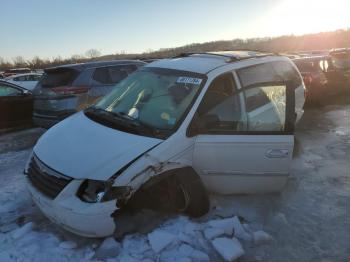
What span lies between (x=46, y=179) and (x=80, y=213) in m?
0.64

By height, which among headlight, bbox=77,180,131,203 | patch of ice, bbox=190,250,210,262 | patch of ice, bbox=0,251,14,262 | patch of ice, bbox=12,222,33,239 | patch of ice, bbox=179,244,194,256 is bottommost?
patch of ice, bbox=190,250,210,262

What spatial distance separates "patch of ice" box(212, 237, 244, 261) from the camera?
12.7 feet

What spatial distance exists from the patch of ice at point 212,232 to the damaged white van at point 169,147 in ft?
1.25

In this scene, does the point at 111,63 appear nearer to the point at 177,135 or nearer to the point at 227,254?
the point at 177,135

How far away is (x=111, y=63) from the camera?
9.66 m

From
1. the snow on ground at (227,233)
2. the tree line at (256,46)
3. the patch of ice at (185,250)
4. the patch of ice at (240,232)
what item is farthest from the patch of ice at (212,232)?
the tree line at (256,46)

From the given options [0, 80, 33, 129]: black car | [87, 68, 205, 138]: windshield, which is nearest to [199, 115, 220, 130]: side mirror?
[87, 68, 205, 138]: windshield

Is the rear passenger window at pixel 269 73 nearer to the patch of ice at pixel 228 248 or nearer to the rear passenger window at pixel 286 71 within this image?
the rear passenger window at pixel 286 71

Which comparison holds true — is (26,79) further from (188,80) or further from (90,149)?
(90,149)

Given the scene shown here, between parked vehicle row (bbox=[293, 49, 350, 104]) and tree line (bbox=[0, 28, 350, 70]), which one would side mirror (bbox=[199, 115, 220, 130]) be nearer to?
parked vehicle row (bbox=[293, 49, 350, 104])

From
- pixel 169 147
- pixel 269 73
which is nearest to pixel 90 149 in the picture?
pixel 169 147

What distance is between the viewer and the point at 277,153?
15.7 ft

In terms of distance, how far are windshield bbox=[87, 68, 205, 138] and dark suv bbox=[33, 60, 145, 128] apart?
132 inches

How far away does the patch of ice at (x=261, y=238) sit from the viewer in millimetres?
4207
